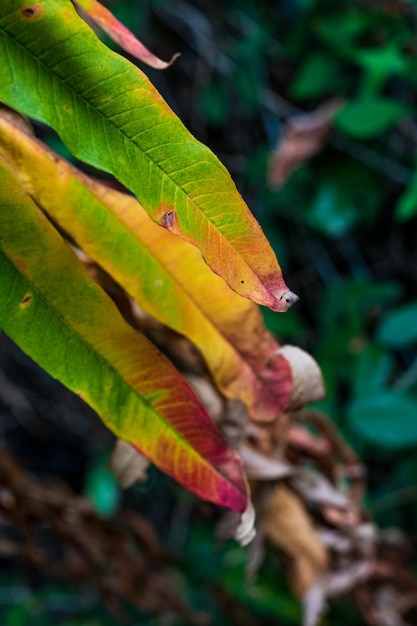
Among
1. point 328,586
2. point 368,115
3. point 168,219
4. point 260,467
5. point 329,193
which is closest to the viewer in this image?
point 168,219

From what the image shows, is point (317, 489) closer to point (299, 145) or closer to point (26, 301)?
point (26, 301)

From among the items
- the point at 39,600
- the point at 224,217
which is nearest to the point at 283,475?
the point at 224,217

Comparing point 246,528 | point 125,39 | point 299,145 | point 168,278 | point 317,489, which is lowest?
point 317,489

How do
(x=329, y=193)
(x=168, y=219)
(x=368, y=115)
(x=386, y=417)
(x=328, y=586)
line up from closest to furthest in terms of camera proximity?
1. (x=168, y=219)
2. (x=328, y=586)
3. (x=386, y=417)
4. (x=368, y=115)
5. (x=329, y=193)

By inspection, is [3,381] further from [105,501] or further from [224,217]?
[224,217]

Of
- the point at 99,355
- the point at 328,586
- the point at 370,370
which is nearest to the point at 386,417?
the point at 370,370

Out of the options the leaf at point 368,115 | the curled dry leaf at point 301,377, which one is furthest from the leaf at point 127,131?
the leaf at point 368,115

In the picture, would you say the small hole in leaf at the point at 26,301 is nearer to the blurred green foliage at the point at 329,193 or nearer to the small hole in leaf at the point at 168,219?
the small hole in leaf at the point at 168,219

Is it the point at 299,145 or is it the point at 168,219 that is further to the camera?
the point at 299,145
